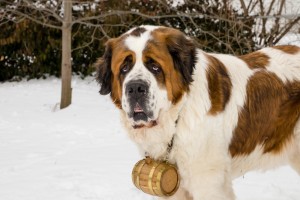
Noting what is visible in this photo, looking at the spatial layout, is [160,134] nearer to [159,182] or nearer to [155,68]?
[159,182]

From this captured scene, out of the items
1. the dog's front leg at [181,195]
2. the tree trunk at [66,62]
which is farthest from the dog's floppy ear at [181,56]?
the tree trunk at [66,62]

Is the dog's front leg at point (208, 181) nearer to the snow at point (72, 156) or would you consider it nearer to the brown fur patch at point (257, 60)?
the brown fur patch at point (257, 60)

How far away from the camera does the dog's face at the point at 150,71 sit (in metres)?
3.00

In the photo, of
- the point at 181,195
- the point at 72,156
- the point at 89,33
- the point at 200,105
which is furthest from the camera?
the point at 89,33

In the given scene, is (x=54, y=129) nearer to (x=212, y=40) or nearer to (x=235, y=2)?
(x=212, y=40)

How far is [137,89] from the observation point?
2957 mm

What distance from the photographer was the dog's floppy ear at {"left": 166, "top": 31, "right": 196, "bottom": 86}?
3137 mm

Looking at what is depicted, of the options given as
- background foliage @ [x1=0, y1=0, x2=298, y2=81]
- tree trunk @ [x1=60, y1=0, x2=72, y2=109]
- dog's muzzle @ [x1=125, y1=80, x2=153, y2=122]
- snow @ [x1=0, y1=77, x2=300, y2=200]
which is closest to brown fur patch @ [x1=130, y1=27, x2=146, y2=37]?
dog's muzzle @ [x1=125, y1=80, x2=153, y2=122]

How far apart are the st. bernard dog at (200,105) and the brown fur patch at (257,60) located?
1 centimetres

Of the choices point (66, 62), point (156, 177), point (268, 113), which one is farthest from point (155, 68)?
point (66, 62)

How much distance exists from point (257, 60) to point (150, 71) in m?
1.04

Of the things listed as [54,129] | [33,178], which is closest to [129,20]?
[54,129]

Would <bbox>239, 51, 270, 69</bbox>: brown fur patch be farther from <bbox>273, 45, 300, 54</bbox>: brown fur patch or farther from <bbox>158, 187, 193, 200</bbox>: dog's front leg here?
<bbox>158, 187, 193, 200</bbox>: dog's front leg

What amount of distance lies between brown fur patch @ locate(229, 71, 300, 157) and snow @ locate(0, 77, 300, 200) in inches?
43.9
